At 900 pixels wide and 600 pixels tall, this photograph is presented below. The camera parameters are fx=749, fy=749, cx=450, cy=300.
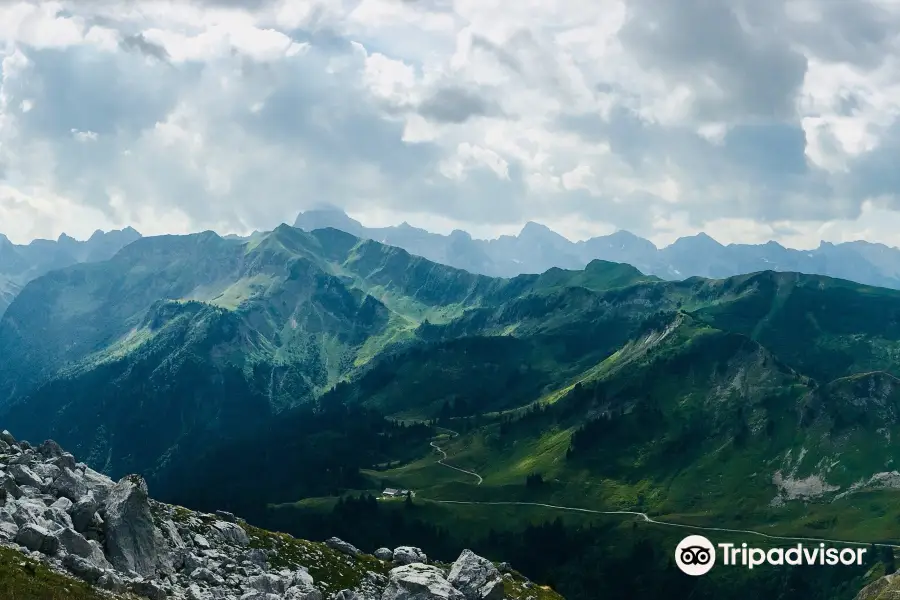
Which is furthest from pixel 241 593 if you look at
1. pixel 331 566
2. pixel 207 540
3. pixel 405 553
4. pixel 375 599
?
pixel 405 553

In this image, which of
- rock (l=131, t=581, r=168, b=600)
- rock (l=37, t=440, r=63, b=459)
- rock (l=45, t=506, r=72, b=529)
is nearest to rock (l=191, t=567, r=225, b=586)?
rock (l=131, t=581, r=168, b=600)

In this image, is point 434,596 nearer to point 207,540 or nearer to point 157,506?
point 207,540

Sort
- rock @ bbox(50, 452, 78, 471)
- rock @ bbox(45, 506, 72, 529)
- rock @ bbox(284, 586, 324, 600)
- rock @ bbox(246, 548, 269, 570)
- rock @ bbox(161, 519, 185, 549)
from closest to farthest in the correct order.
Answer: rock @ bbox(45, 506, 72, 529)
rock @ bbox(284, 586, 324, 600)
rock @ bbox(161, 519, 185, 549)
rock @ bbox(50, 452, 78, 471)
rock @ bbox(246, 548, 269, 570)

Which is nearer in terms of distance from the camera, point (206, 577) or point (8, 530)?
point (8, 530)

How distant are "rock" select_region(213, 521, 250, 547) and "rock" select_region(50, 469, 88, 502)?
713 inches

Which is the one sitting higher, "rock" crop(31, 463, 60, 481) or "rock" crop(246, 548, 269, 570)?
"rock" crop(31, 463, 60, 481)

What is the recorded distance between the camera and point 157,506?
8044 cm

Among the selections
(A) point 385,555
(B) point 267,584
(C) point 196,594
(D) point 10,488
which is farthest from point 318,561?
(D) point 10,488

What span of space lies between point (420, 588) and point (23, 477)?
1532 inches

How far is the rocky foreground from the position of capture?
174 feet

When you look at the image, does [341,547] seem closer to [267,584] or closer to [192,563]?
[267,584]

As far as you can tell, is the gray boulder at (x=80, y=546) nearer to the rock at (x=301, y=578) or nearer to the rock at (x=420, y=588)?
the rock at (x=301, y=578)

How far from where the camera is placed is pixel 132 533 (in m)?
65.5

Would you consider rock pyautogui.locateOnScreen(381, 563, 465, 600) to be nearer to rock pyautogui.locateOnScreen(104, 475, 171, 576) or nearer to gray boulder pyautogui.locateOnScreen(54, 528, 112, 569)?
rock pyautogui.locateOnScreen(104, 475, 171, 576)
